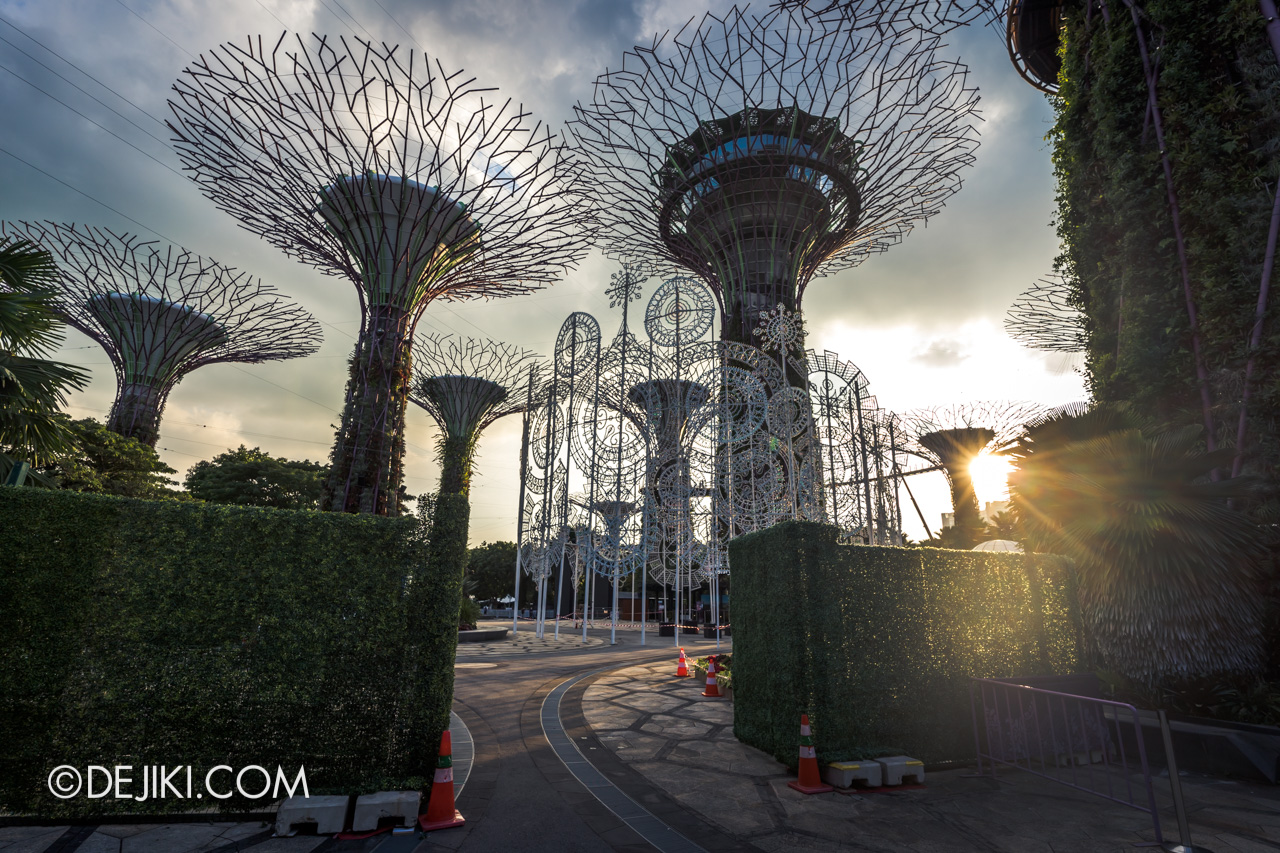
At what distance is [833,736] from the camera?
20.1 ft

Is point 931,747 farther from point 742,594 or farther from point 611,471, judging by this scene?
point 611,471

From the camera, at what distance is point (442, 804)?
4.82m

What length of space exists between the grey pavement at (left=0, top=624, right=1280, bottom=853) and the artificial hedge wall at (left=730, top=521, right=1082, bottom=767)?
63 centimetres

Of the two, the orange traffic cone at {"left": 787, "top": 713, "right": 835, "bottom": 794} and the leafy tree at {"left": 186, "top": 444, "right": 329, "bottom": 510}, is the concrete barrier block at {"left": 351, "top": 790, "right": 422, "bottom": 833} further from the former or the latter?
the leafy tree at {"left": 186, "top": 444, "right": 329, "bottom": 510}

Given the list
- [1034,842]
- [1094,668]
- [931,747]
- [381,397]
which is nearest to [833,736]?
[931,747]

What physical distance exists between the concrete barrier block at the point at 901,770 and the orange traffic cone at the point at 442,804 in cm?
425

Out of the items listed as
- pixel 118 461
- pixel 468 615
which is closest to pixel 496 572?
pixel 468 615

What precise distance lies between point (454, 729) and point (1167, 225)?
559 inches

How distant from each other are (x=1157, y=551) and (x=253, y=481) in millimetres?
38917

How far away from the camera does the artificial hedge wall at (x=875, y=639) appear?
20.7 ft

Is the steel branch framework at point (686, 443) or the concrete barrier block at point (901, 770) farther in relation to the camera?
the steel branch framework at point (686, 443)

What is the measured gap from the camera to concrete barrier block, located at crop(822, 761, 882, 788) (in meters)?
5.73

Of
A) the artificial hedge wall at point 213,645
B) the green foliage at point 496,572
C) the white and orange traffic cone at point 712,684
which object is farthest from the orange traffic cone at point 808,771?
the green foliage at point 496,572

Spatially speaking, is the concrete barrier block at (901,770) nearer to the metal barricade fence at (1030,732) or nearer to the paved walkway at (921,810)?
the paved walkway at (921,810)
